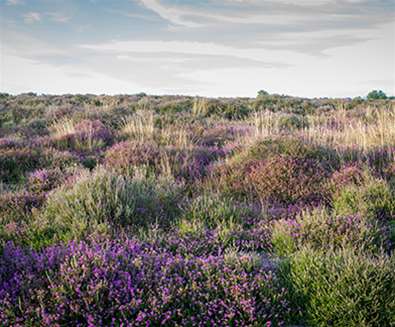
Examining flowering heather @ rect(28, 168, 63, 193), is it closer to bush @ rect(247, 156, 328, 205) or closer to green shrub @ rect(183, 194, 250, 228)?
green shrub @ rect(183, 194, 250, 228)

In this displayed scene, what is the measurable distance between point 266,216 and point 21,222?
317cm

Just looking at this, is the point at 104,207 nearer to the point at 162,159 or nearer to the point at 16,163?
the point at 162,159

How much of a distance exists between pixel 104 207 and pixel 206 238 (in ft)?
4.86

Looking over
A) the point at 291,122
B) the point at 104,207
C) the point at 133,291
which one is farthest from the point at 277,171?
the point at 291,122

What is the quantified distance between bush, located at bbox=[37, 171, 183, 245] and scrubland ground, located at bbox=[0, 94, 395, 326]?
2 cm

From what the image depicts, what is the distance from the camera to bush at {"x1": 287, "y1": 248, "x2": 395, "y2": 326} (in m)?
3.52

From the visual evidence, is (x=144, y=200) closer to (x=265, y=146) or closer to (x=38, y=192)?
(x=38, y=192)

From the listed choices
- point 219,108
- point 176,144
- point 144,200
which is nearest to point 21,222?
A: point 144,200

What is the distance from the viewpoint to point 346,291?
11.8ft

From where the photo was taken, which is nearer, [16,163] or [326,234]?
[326,234]

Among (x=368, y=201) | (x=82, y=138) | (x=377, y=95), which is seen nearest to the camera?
(x=368, y=201)

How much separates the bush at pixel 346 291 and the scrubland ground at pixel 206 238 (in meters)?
0.01

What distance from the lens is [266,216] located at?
5.89 meters

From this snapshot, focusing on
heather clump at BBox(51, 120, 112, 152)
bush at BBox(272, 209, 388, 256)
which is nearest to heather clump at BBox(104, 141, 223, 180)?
heather clump at BBox(51, 120, 112, 152)
